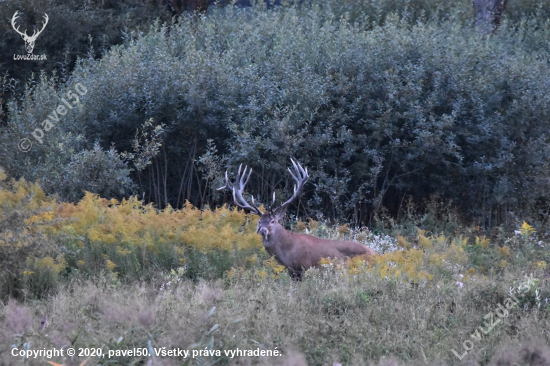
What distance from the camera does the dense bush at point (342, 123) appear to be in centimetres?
1141

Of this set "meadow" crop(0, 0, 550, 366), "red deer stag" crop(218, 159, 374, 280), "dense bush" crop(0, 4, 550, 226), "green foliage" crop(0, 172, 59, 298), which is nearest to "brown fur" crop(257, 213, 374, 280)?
"red deer stag" crop(218, 159, 374, 280)

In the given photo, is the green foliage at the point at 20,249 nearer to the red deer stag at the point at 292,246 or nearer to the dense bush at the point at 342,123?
the red deer stag at the point at 292,246

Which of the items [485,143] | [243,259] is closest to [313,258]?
[243,259]

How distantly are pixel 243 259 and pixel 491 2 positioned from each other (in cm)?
1611

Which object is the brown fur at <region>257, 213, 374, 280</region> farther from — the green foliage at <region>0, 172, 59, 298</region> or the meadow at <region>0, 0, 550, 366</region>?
the green foliage at <region>0, 172, 59, 298</region>

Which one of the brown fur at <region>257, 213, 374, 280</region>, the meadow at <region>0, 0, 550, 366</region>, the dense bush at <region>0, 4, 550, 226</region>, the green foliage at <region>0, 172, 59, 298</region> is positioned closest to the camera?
the meadow at <region>0, 0, 550, 366</region>

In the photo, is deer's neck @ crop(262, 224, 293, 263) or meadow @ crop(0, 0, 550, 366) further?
deer's neck @ crop(262, 224, 293, 263)

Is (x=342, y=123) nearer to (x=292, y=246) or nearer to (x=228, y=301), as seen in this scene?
(x=292, y=246)

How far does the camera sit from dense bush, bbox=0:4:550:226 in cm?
1141

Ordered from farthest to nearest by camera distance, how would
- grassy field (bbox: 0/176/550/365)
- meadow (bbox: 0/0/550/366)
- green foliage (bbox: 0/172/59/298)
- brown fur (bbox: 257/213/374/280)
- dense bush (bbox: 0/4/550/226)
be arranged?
1. dense bush (bbox: 0/4/550/226)
2. brown fur (bbox: 257/213/374/280)
3. green foliage (bbox: 0/172/59/298)
4. meadow (bbox: 0/0/550/366)
5. grassy field (bbox: 0/176/550/365)

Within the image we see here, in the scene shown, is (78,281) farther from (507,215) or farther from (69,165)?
(507,215)

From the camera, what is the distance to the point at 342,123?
1205 centimetres

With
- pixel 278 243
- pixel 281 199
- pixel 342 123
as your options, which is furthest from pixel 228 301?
pixel 342 123

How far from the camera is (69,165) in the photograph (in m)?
10.9
